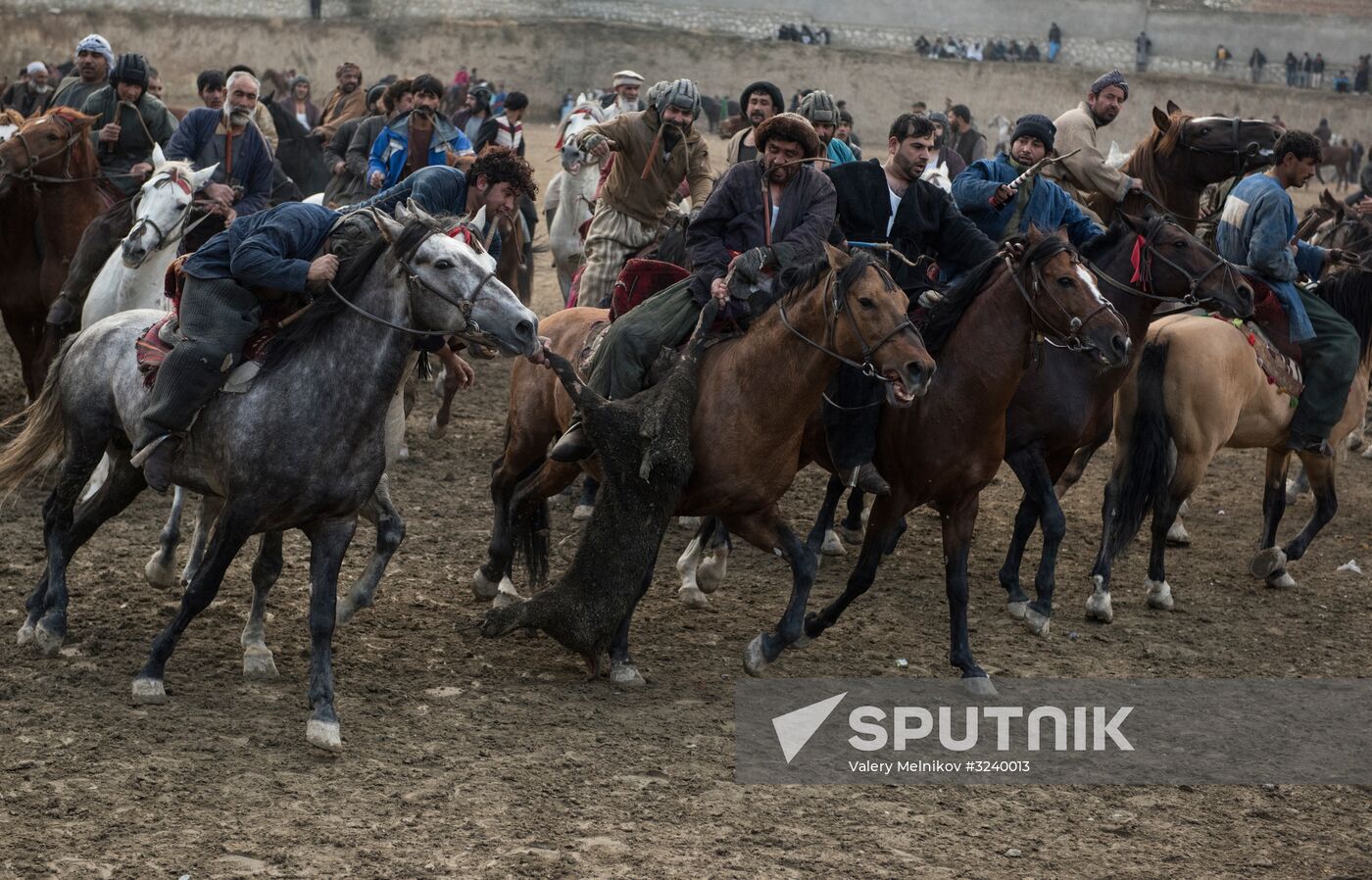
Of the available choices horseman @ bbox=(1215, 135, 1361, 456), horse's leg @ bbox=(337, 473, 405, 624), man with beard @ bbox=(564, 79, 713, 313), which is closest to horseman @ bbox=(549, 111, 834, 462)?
horse's leg @ bbox=(337, 473, 405, 624)

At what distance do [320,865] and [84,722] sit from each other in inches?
62.8

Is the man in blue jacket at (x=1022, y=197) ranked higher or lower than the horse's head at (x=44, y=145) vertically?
higher

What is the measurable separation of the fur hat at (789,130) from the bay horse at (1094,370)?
186 cm

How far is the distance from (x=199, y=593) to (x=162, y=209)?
3.42 metres

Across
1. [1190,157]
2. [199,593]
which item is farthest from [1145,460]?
[199,593]

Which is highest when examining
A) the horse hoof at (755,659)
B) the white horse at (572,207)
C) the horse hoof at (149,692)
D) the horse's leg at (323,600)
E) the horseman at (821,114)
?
the horseman at (821,114)

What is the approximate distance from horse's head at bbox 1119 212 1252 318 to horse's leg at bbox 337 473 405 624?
4098 mm

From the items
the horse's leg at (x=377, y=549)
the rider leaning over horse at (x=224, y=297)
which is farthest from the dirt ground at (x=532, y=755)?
the rider leaning over horse at (x=224, y=297)

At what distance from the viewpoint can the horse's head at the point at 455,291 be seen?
226 inches

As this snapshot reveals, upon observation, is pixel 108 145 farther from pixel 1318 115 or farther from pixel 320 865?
pixel 1318 115

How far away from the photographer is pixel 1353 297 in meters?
9.80

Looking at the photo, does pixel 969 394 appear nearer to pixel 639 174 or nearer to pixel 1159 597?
pixel 1159 597

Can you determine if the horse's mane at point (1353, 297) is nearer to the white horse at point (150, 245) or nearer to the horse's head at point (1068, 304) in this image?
the horse's head at point (1068, 304)

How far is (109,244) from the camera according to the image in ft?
31.4
